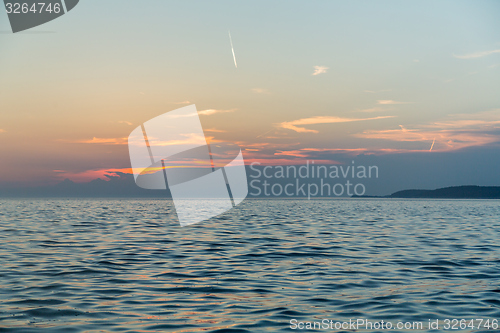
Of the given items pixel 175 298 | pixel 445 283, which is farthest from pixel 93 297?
pixel 445 283

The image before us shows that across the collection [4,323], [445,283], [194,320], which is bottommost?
[445,283]

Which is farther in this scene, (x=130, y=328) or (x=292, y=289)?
(x=292, y=289)

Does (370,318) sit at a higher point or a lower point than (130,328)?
lower

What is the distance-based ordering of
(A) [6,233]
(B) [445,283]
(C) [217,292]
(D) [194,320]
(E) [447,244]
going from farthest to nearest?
(A) [6,233]
(E) [447,244]
(B) [445,283]
(C) [217,292]
(D) [194,320]

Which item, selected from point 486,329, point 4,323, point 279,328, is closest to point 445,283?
point 486,329

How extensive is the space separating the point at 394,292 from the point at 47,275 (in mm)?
10581

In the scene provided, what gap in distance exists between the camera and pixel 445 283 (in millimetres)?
13258

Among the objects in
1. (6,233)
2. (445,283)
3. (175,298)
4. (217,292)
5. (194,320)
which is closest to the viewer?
(194,320)

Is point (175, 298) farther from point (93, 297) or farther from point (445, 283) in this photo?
point (445, 283)

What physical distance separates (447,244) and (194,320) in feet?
58.9

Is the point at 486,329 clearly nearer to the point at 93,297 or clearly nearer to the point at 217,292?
the point at 217,292

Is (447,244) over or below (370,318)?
below

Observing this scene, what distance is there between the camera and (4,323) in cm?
888

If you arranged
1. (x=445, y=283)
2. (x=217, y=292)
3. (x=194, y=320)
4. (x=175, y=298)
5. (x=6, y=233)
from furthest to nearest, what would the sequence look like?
(x=6, y=233) → (x=445, y=283) → (x=217, y=292) → (x=175, y=298) → (x=194, y=320)
